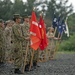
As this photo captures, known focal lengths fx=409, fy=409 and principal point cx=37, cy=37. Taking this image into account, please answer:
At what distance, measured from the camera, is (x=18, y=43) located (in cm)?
1291

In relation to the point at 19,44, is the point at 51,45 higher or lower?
lower

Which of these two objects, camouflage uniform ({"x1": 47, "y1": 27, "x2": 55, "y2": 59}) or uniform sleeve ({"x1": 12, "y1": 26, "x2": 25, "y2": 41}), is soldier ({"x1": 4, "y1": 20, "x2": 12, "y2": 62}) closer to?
camouflage uniform ({"x1": 47, "y1": 27, "x2": 55, "y2": 59})

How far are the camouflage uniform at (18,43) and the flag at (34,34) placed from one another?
0.37 m

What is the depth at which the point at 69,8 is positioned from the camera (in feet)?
242

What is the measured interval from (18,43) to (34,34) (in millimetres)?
634

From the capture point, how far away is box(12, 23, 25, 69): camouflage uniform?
504 inches

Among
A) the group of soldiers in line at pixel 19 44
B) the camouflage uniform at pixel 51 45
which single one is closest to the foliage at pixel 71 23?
the camouflage uniform at pixel 51 45

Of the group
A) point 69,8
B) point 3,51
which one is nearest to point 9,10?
point 69,8

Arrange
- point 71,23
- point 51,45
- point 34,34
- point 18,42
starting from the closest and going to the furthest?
point 18,42 → point 34,34 → point 51,45 → point 71,23

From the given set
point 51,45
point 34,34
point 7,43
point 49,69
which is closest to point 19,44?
point 34,34

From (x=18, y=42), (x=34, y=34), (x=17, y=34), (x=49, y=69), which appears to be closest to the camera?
(x=17, y=34)

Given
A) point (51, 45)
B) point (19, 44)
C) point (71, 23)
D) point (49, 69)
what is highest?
point (71, 23)

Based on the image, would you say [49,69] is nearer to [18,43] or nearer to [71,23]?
[18,43]

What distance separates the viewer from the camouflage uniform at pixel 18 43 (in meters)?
12.8
